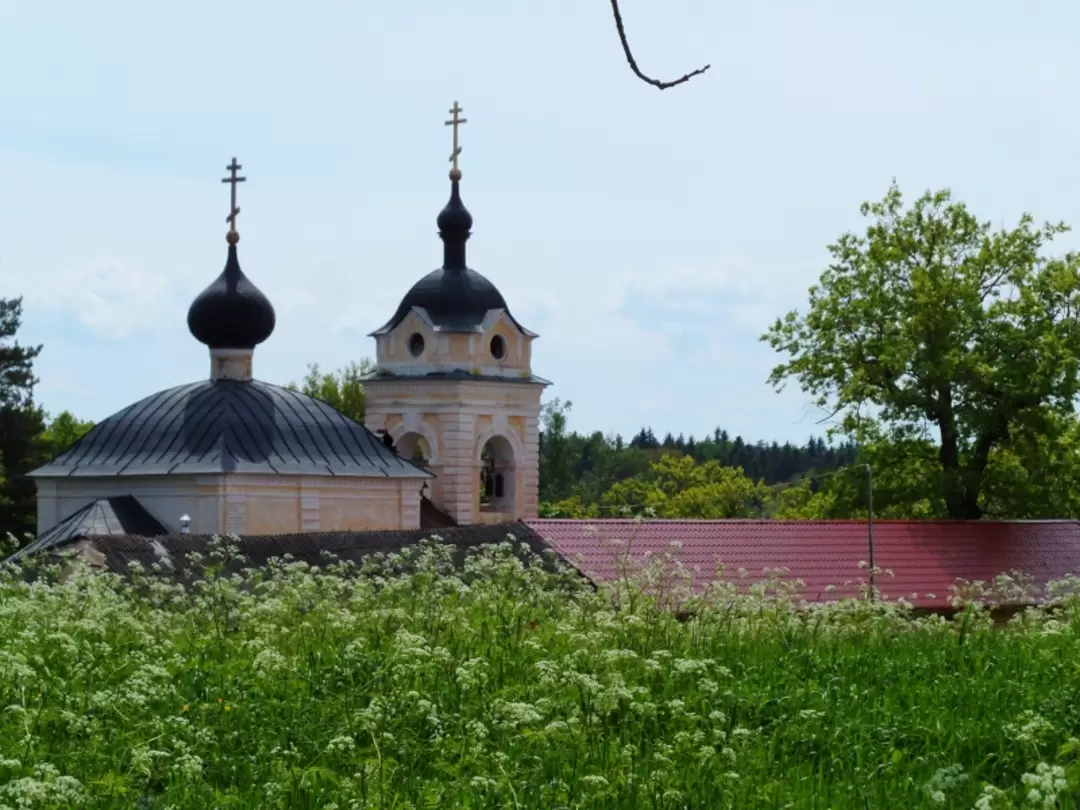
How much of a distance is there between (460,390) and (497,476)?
9.37 ft

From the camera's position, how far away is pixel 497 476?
44.8 m

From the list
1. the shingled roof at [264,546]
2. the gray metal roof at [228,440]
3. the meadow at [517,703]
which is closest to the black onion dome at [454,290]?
the gray metal roof at [228,440]

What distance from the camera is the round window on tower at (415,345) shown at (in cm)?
4378

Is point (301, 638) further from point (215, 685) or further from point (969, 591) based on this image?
point (969, 591)

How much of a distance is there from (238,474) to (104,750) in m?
30.0

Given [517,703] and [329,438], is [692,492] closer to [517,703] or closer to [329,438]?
[329,438]

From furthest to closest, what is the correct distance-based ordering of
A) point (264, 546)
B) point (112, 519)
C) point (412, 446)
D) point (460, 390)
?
point (412, 446) → point (460, 390) → point (112, 519) → point (264, 546)

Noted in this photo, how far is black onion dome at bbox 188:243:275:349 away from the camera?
39594 mm

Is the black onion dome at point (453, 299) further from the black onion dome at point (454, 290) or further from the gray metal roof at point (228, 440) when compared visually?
the gray metal roof at point (228, 440)

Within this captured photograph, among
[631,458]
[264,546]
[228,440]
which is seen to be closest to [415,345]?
[228,440]

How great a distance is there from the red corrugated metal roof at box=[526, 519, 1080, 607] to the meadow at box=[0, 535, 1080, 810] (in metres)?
10.7

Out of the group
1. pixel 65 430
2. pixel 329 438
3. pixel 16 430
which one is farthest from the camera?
pixel 65 430

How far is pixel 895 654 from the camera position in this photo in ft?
31.0

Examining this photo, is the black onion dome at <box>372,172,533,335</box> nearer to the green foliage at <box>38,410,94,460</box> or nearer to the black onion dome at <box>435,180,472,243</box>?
the black onion dome at <box>435,180,472,243</box>
